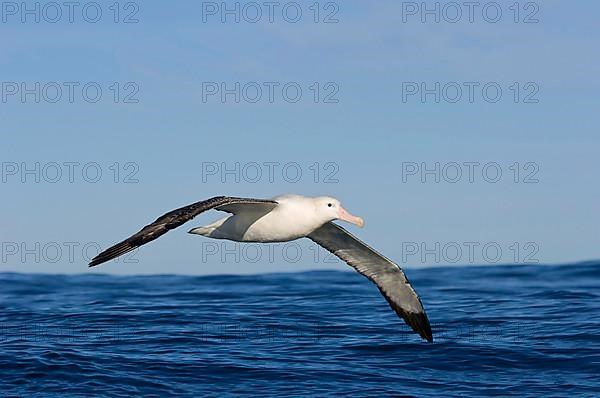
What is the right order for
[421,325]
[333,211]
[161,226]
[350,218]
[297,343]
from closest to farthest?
[161,226] < [333,211] < [350,218] < [421,325] < [297,343]

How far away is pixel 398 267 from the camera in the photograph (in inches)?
546

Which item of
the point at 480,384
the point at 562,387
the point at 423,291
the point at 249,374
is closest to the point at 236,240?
the point at 249,374

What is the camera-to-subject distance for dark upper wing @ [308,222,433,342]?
542 inches

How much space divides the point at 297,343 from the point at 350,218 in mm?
3448

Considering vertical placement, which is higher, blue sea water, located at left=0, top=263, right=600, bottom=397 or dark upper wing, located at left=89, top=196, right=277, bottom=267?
dark upper wing, located at left=89, top=196, right=277, bottom=267

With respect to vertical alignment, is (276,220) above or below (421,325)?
above

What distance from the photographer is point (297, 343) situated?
1497 cm

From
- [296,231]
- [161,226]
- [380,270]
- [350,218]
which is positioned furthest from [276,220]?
[380,270]

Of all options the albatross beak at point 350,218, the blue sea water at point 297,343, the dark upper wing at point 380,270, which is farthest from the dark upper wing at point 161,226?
the dark upper wing at point 380,270

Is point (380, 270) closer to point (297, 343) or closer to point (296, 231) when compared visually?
point (297, 343)

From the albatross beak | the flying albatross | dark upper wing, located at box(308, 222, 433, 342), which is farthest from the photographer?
dark upper wing, located at box(308, 222, 433, 342)

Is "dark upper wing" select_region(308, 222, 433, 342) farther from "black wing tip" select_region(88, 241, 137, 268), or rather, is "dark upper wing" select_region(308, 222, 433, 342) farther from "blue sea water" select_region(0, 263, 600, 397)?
"black wing tip" select_region(88, 241, 137, 268)

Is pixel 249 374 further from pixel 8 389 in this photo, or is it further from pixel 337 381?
pixel 8 389

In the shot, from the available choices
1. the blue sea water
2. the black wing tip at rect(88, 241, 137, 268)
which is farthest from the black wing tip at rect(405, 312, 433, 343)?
the black wing tip at rect(88, 241, 137, 268)
